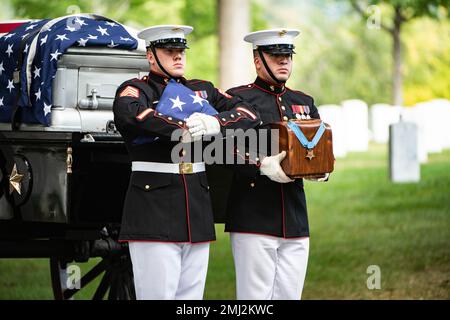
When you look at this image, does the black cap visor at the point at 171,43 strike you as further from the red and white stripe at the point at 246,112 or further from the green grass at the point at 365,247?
the green grass at the point at 365,247

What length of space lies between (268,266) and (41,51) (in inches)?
73.3

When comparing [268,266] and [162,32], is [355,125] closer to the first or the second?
[268,266]

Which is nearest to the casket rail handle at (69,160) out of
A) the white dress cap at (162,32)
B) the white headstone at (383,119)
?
the white dress cap at (162,32)

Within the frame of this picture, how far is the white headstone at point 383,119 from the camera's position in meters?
25.3

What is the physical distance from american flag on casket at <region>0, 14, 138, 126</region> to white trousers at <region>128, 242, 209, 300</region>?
4.77ft

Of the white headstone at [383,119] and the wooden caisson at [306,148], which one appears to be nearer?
the wooden caisson at [306,148]

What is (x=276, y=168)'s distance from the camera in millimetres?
5570

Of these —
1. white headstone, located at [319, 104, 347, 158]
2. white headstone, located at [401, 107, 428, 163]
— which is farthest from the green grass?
white headstone, located at [319, 104, 347, 158]

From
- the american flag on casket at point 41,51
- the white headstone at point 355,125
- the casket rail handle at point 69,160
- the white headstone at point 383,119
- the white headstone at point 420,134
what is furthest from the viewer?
the white headstone at point 383,119

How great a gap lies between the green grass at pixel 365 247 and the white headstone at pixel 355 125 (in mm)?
4836

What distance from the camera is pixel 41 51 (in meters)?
6.64

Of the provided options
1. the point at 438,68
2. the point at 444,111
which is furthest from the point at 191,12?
the point at 444,111

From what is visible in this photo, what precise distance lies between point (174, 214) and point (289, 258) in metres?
0.72
